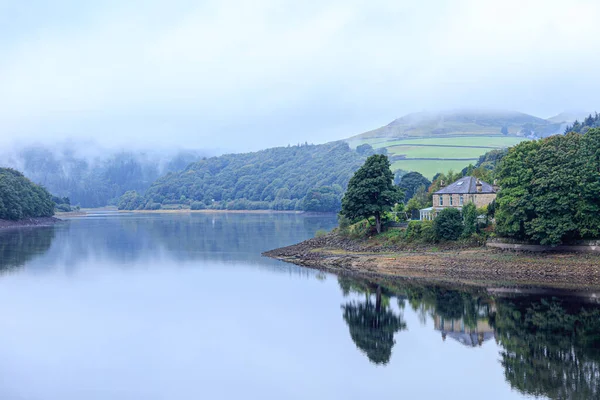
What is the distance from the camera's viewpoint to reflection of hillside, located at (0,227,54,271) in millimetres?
68031

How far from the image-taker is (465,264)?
54375mm

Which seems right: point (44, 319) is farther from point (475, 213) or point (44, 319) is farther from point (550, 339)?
point (475, 213)

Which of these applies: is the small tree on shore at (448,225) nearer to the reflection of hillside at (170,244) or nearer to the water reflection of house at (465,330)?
the reflection of hillside at (170,244)

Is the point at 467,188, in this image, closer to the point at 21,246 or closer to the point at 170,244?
the point at 170,244

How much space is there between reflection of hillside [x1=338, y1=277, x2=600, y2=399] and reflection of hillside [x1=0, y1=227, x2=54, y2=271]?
119ft

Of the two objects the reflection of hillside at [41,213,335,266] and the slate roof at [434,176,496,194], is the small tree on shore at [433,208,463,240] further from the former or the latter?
the reflection of hillside at [41,213,335,266]

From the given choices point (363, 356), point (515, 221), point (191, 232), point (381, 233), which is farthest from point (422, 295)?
point (191, 232)

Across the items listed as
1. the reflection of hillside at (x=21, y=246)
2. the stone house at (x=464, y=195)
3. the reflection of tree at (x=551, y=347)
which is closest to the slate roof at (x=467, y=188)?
the stone house at (x=464, y=195)

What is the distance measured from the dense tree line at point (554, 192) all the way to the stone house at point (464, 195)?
10.1 m

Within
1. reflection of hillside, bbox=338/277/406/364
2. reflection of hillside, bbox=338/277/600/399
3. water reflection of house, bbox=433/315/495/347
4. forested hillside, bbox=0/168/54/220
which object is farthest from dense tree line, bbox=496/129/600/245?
forested hillside, bbox=0/168/54/220

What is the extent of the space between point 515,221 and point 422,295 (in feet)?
36.7

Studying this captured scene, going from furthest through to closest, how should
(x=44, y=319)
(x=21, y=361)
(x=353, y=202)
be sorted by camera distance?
(x=353, y=202) < (x=44, y=319) < (x=21, y=361)

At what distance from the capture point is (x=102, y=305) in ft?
150

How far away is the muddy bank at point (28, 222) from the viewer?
4858 inches
